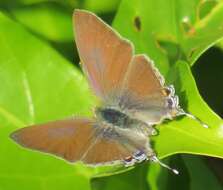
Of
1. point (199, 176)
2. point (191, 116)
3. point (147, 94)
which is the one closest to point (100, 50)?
point (147, 94)

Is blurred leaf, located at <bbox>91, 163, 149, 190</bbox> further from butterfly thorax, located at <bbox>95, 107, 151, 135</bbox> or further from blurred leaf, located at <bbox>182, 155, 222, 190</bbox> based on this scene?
blurred leaf, located at <bbox>182, 155, 222, 190</bbox>

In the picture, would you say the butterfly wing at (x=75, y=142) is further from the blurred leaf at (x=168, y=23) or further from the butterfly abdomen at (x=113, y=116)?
the blurred leaf at (x=168, y=23)

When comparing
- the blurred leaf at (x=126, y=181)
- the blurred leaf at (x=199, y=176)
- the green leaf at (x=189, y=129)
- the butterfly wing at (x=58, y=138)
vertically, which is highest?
the green leaf at (x=189, y=129)

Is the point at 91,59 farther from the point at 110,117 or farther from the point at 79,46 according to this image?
the point at 110,117

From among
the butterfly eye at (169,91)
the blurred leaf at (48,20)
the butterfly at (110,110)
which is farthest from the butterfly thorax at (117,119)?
the blurred leaf at (48,20)

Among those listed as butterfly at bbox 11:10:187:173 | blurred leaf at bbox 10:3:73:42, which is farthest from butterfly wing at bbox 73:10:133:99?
blurred leaf at bbox 10:3:73:42

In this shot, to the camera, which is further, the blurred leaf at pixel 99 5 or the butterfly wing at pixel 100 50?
the blurred leaf at pixel 99 5

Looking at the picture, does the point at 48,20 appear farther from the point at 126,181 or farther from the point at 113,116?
the point at 126,181
